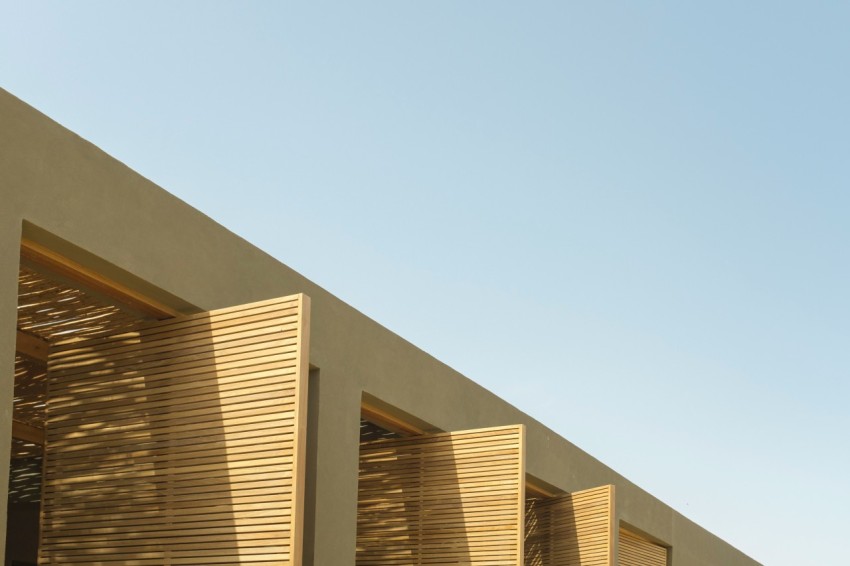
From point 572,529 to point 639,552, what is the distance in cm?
428

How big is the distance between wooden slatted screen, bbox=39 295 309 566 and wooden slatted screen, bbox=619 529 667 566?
382 inches

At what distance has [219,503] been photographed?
7.80 metres

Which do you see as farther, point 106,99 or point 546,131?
point 546,131

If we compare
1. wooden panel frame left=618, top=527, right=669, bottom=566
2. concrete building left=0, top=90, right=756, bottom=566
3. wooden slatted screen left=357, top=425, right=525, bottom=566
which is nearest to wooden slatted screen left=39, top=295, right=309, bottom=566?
concrete building left=0, top=90, right=756, bottom=566

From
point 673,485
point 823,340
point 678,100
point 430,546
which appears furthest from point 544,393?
point 430,546

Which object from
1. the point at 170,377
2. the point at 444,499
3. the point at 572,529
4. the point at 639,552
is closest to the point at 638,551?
the point at 639,552

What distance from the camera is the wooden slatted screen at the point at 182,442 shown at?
25.2ft

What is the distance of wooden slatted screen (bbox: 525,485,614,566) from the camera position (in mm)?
13039

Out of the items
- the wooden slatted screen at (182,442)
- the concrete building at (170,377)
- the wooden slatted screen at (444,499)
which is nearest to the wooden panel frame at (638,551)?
the wooden slatted screen at (444,499)

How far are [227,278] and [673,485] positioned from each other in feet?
84.7

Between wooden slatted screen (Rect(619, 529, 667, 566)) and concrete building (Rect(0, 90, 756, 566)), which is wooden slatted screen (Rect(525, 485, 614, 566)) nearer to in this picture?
concrete building (Rect(0, 90, 756, 566))

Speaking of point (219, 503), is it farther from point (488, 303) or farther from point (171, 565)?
point (488, 303)

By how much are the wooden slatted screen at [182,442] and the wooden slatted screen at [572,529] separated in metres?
6.01

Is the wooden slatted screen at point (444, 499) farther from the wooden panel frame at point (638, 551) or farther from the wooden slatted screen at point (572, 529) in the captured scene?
the wooden panel frame at point (638, 551)
